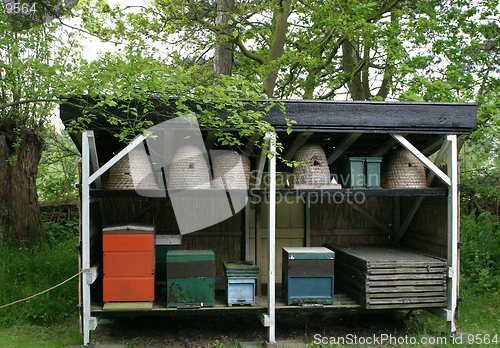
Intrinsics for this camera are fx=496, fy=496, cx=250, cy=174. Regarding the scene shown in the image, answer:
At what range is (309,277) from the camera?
20.9 ft

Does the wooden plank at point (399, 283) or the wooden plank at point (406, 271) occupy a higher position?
the wooden plank at point (406, 271)

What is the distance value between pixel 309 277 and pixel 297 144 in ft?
6.30

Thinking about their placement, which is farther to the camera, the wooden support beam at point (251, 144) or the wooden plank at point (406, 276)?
the wooden support beam at point (251, 144)

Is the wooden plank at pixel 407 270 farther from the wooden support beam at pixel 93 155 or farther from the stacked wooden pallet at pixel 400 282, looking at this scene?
the wooden support beam at pixel 93 155

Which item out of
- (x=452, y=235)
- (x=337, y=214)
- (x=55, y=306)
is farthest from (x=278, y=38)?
(x=55, y=306)

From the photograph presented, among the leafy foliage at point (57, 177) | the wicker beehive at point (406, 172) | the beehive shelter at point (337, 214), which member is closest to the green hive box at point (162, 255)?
the beehive shelter at point (337, 214)

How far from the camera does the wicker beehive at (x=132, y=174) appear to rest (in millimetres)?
6316

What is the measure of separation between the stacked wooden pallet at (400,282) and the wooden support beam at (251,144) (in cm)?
211

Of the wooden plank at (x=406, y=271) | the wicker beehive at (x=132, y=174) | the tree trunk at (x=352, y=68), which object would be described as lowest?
the wooden plank at (x=406, y=271)

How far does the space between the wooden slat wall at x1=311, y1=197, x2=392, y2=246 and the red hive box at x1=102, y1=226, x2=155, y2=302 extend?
3.25 metres

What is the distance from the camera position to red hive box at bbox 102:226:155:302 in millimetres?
6020

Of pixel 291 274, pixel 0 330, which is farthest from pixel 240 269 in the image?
pixel 0 330

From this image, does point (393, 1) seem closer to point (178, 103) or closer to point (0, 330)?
point (178, 103)

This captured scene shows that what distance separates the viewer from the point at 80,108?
5.68 m
